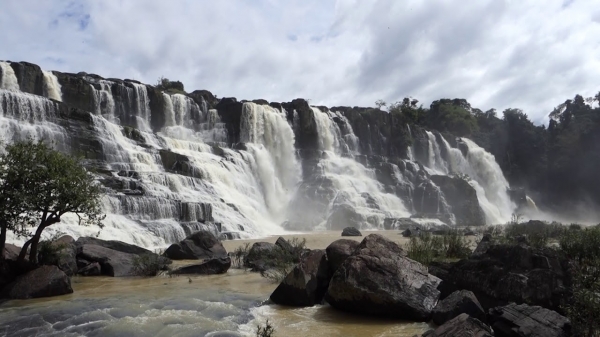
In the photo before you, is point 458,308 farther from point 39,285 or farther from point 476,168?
point 476,168

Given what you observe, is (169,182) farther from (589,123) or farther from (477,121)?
(477,121)

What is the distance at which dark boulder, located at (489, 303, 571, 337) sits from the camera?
632 centimetres

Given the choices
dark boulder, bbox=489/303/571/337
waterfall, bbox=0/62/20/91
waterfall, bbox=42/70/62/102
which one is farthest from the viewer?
waterfall, bbox=42/70/62/102

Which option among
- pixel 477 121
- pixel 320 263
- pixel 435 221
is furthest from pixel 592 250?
pixel 477 121

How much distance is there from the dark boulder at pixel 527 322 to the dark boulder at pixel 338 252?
3.51m

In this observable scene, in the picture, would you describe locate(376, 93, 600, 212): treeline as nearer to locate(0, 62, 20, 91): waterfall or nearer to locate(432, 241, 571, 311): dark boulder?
locate(0, 62, 20, 91): waterfall

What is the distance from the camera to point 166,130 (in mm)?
45938

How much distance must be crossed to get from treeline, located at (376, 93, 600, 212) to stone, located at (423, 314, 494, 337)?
209ft

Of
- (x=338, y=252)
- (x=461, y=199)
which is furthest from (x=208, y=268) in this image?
(x=461, y=199)

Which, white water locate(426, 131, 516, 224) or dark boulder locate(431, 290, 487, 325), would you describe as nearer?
dark boulder locate(431, 290, 487, 325)

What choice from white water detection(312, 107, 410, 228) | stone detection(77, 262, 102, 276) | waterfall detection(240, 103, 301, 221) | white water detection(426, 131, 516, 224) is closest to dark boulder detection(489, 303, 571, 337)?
stone detection(77, 262, 102, 276)

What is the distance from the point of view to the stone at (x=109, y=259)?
13750 mm

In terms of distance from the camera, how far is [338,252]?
10.1 metres

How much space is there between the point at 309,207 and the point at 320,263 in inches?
1286
